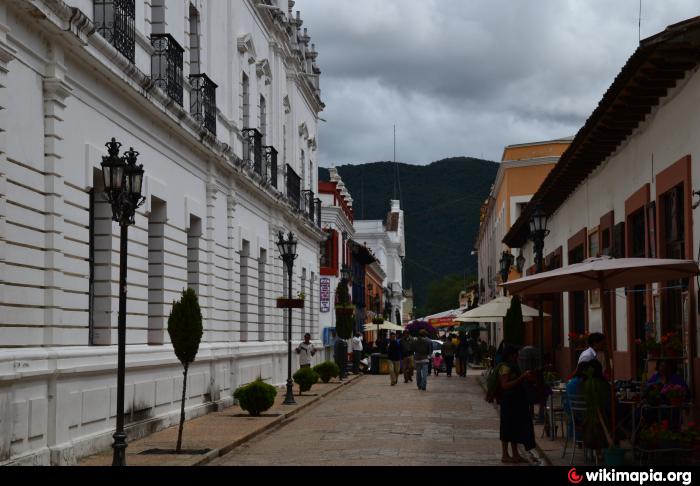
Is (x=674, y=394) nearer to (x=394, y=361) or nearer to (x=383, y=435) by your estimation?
(x=383, y=435)

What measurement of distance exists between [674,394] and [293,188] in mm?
22391

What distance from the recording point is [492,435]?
56.6 feet

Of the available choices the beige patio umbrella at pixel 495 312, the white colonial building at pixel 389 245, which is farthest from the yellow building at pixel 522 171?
the white colonial building at pixel 389 245

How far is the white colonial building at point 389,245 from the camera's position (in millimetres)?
97062

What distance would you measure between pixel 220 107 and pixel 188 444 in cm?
946

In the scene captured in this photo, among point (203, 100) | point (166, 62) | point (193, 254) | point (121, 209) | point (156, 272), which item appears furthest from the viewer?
point (193, 254)

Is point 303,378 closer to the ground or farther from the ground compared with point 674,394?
closer to the ground

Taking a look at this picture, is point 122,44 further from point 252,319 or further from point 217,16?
point 252,319

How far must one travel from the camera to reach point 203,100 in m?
20.9

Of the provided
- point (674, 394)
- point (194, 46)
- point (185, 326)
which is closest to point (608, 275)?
point (674, 394)

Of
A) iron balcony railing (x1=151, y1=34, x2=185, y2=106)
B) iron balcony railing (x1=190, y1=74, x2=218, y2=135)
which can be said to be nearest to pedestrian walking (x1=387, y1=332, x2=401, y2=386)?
iron balcony railing (x1=190, y1=74, x2=218, y2=135)

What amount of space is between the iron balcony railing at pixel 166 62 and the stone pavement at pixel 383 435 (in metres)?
5.86

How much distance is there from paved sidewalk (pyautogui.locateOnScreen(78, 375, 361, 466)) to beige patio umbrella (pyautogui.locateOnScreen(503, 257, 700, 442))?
4.59 m

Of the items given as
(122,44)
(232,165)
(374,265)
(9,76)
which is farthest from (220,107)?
(374,265)
